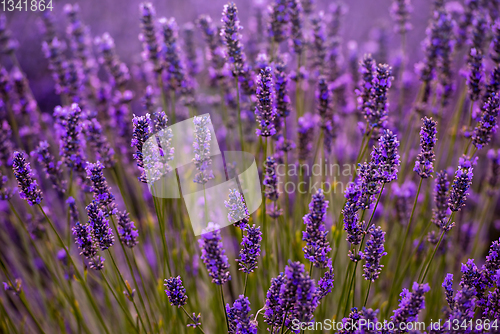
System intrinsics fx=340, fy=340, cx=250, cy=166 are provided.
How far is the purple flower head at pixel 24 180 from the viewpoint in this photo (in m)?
1.44

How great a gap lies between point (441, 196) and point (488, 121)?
436 millimetres

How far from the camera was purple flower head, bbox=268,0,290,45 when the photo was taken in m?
2.23

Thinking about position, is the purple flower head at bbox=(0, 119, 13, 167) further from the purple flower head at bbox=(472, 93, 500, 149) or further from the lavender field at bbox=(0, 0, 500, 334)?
the purple flower head at bbox=(472, 93, 500, 149)

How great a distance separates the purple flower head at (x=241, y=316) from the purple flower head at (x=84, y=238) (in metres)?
0.66

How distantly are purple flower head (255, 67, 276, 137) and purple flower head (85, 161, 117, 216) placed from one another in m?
0.76

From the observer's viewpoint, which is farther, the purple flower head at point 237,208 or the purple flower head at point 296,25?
the purple flower head at point 296,25

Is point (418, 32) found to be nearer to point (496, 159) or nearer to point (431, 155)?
point (496, 159)

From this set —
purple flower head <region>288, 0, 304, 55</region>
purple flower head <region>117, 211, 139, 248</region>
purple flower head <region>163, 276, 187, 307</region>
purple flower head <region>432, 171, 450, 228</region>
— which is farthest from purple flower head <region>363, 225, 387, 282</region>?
purple flower head <region>288, 0, 304, 55</region>

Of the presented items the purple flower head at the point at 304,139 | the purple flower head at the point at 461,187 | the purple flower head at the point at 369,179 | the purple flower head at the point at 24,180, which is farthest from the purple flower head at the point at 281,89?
the purple flower head at the point at 24,180

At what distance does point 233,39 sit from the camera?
6.18ft

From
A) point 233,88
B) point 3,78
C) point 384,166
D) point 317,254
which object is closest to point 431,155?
point 384,166

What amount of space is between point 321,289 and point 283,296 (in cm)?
33

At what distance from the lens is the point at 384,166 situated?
4.58 feet

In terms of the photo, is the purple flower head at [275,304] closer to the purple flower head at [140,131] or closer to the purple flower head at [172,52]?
the purple flower head at [140,131]
